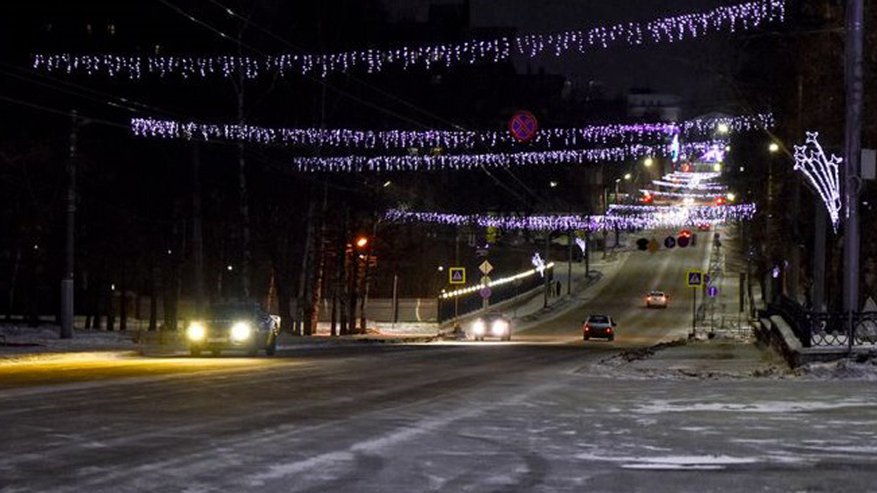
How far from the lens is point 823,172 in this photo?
3038cm

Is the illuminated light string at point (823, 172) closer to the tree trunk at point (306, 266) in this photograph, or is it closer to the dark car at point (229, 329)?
the dark car at point (229, 329)

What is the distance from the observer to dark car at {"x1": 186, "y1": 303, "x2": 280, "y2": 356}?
36.1m

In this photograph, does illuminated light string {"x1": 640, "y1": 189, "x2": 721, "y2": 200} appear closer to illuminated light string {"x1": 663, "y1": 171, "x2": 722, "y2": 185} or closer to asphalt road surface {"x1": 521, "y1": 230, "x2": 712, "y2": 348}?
illuminated light string {"x1": 663, "y1": 171, "x2": 722, "y2": 185}

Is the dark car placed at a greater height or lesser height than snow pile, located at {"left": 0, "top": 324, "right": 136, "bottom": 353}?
greater

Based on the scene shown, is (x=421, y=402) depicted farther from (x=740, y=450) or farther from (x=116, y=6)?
(x=116, y=6)

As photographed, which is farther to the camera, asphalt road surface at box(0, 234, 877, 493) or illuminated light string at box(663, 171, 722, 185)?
illuminated light string at box(663, 171, 722, 185)

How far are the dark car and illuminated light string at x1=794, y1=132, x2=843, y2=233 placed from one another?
15.2 meters

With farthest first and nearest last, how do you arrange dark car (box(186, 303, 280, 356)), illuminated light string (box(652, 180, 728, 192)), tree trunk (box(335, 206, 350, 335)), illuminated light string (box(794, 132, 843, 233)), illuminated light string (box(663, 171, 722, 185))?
illuminated light string (box(663, 171, 722, 185))
illuminated light string (box(652, 180, 728, 192))
tree trunk (box(335, 206, 350, 335))
dark car (box(186, 303, 280, 356))
illuminated light string (box(794, 132, 843, 233))

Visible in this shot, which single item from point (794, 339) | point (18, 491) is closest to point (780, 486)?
point (18, 491)

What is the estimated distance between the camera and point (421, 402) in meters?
19.4

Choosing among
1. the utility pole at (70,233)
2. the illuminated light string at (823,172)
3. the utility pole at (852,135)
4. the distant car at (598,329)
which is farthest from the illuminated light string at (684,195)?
the utility pole at (852,135)

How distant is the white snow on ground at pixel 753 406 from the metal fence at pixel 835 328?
712cm

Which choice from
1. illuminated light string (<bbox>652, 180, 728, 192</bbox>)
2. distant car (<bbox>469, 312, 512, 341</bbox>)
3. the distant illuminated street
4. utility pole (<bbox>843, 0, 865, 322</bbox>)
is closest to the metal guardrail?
the distant illuminated street

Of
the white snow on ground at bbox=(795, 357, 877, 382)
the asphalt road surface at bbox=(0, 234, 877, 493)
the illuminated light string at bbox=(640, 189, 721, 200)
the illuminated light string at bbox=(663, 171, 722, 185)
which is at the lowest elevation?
the asphalt road surface at bbox=(0, 234, 877, 493)
